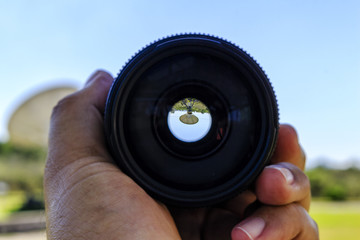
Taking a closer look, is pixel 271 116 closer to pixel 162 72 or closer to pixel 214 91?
pixel 214 91

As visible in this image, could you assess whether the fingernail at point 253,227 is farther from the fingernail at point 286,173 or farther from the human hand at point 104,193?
the fingernail at point 286,173

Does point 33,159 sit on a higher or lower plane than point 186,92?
lower

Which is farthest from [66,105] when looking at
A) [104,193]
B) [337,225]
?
[337,225]

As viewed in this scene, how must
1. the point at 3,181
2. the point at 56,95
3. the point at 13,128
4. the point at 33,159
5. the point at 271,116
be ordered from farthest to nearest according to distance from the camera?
the point at 33,159
the point at 3,181
the point at 13,128
the point at 56,95
the point at 271,116

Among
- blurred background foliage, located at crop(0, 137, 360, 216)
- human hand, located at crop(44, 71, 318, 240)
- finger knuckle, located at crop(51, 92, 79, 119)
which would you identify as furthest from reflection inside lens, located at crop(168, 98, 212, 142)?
blurred background foliage, located at crop(0, 137, 360, 216)

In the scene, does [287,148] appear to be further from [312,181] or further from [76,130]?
[312,181]

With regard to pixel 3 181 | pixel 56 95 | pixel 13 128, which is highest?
pixel 56 95

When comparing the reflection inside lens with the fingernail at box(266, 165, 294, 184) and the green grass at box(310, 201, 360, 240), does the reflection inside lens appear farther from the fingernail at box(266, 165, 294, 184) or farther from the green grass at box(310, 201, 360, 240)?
the green grass at box(310, 201, 360, 240)

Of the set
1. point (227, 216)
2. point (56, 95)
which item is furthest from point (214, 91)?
point (56, 95)
